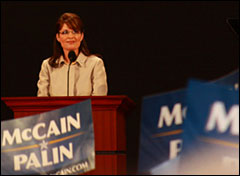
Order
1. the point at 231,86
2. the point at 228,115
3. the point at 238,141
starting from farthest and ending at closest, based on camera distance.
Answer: the point at 231,86
the point at 228,115
the point at 238,141

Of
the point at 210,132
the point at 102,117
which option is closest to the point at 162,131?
the point at 210,132

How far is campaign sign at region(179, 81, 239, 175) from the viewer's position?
12.1 ft

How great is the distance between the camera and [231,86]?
4.57 m

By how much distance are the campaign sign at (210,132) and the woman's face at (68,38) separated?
0.92m

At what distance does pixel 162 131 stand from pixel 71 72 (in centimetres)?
112

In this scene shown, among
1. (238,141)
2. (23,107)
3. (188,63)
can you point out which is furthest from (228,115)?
(23,107)

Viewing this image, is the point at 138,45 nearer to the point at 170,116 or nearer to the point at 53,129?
the point at 170,116

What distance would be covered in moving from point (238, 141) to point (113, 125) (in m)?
0.97

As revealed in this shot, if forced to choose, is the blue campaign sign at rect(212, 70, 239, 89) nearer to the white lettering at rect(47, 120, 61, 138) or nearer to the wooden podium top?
the wooden podium top

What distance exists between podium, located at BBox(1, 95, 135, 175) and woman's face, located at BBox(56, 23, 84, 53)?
73 cm

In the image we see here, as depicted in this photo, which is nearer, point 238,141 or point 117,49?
point 238,141

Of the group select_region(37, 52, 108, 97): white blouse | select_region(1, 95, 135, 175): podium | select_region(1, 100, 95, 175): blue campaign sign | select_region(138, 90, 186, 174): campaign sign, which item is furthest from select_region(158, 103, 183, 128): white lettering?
select_region(1, 100, 95, 175): blue campaign sign

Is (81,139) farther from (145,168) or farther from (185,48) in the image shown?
(185,48)

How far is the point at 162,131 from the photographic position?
473 centimetres
